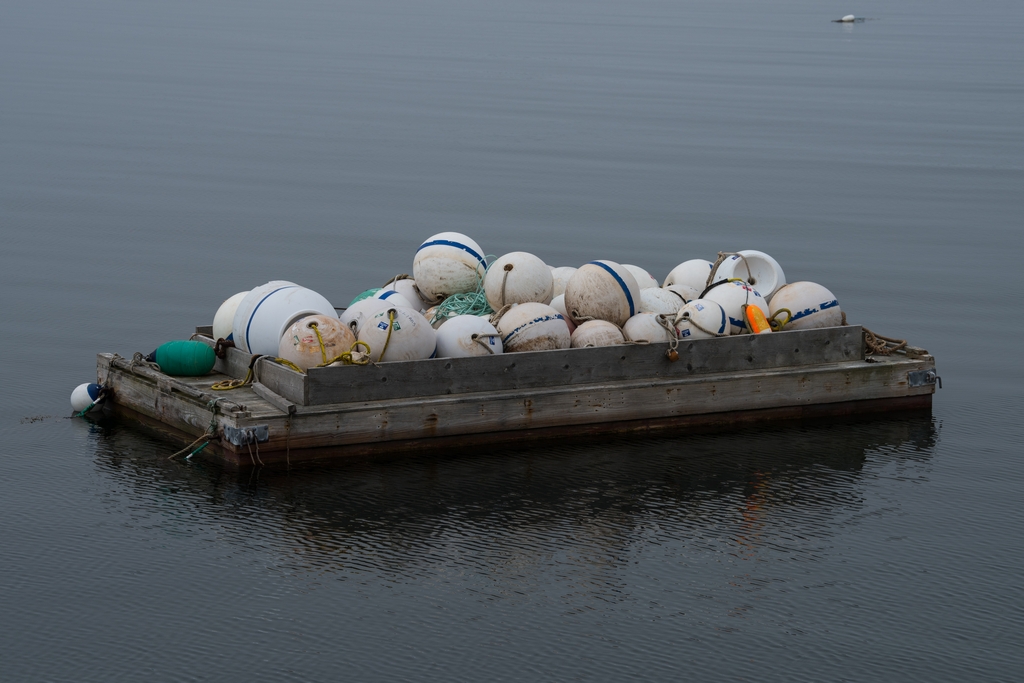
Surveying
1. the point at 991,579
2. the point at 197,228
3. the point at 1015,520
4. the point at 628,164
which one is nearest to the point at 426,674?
the point at 991,579

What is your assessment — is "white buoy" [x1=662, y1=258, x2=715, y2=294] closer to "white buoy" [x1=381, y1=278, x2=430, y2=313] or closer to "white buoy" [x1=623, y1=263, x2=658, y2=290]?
"white buoy" [x1=623, y1=263, x2=658, y2=290]

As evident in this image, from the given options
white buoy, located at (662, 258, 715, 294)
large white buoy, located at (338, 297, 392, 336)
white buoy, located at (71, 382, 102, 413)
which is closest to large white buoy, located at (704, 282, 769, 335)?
white buoy, located at (662, 258, 715, 294)

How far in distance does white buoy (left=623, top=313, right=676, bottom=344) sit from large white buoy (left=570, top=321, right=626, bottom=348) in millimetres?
159

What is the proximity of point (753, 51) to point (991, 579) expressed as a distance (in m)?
76.6

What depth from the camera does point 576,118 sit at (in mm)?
49812

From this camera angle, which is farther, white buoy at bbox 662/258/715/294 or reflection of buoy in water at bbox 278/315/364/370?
white buoy at bbox 662/258/715/294

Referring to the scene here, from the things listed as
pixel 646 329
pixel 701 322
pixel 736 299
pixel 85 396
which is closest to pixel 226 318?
pixel 85 396

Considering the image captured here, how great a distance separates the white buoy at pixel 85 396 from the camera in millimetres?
15727

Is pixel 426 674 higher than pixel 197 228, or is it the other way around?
pixel 197 228

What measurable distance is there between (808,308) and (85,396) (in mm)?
8700

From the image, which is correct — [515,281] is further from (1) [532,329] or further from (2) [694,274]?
(2) [694,274]

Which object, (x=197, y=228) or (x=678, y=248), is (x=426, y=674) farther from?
(x=197, y=228)

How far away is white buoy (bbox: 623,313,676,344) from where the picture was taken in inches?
615

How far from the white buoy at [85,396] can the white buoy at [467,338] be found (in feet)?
13.4
